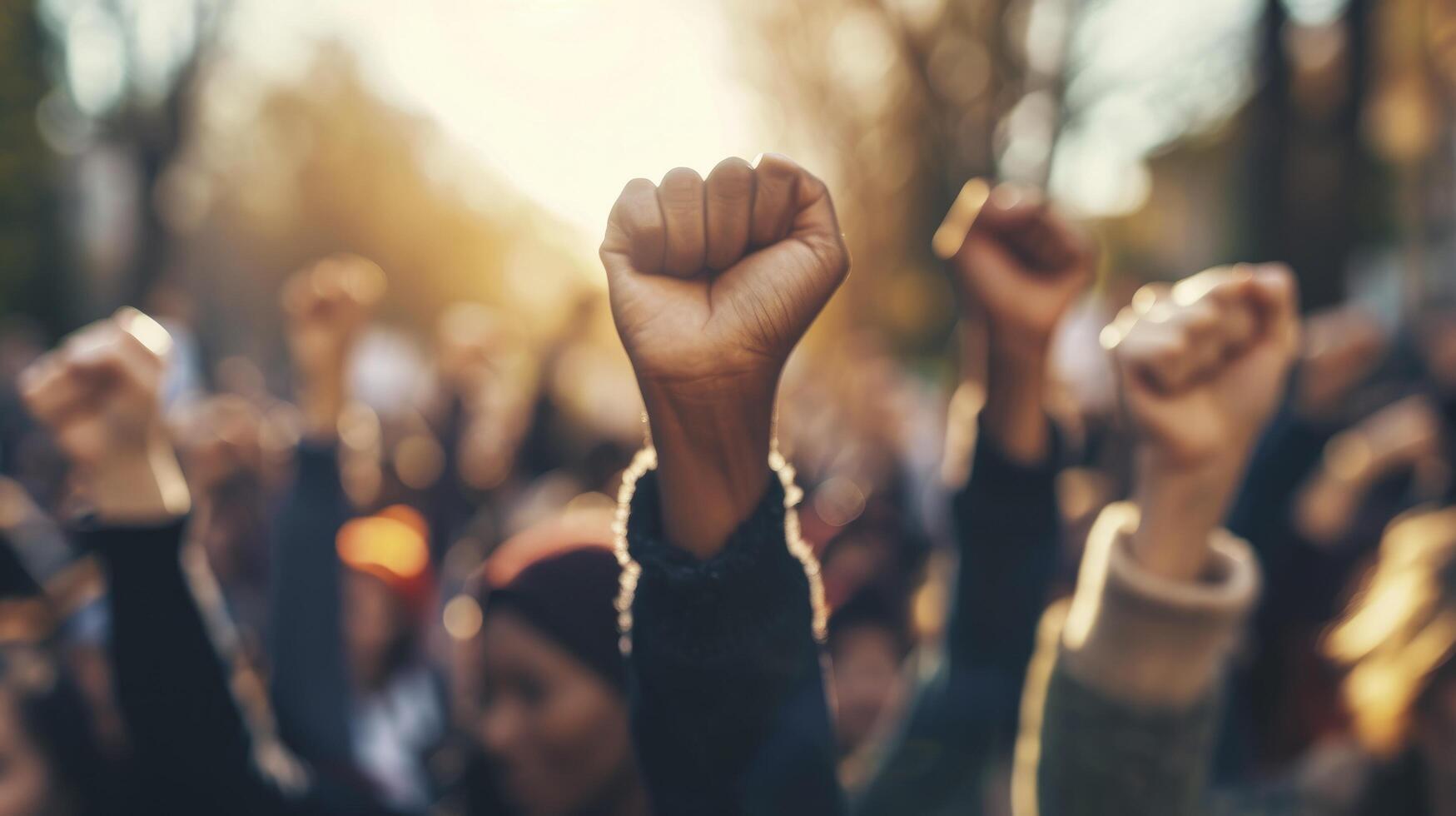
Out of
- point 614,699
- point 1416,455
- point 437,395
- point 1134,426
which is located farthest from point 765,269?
point 437,395

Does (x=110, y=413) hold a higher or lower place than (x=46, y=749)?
higher

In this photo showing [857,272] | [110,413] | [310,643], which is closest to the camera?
[110,413]

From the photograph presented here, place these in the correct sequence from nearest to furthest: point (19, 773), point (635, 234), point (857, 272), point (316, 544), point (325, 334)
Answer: point (635, 234) < point (19, 773) < point (316, 544) < point (325, 334) < point (857, 272)

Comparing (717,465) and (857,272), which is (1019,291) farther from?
(857,272)

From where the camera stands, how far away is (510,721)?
188 cm

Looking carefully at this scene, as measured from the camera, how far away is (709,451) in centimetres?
107

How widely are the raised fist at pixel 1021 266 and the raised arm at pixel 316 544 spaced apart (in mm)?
1536

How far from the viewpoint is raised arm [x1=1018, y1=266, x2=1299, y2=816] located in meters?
1.24

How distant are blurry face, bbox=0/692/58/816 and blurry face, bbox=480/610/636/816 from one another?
2.86ft

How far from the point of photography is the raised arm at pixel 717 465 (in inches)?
41.1

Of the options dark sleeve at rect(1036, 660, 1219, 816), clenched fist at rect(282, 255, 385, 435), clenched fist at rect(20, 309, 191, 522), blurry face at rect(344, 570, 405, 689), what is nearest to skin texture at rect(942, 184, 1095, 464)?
dark sleeve at rect(1036, 660, 1219, 816)

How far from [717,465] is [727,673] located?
0.73 ft

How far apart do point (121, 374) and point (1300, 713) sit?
2.94 m

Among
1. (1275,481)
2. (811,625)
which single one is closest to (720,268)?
(811,625)
